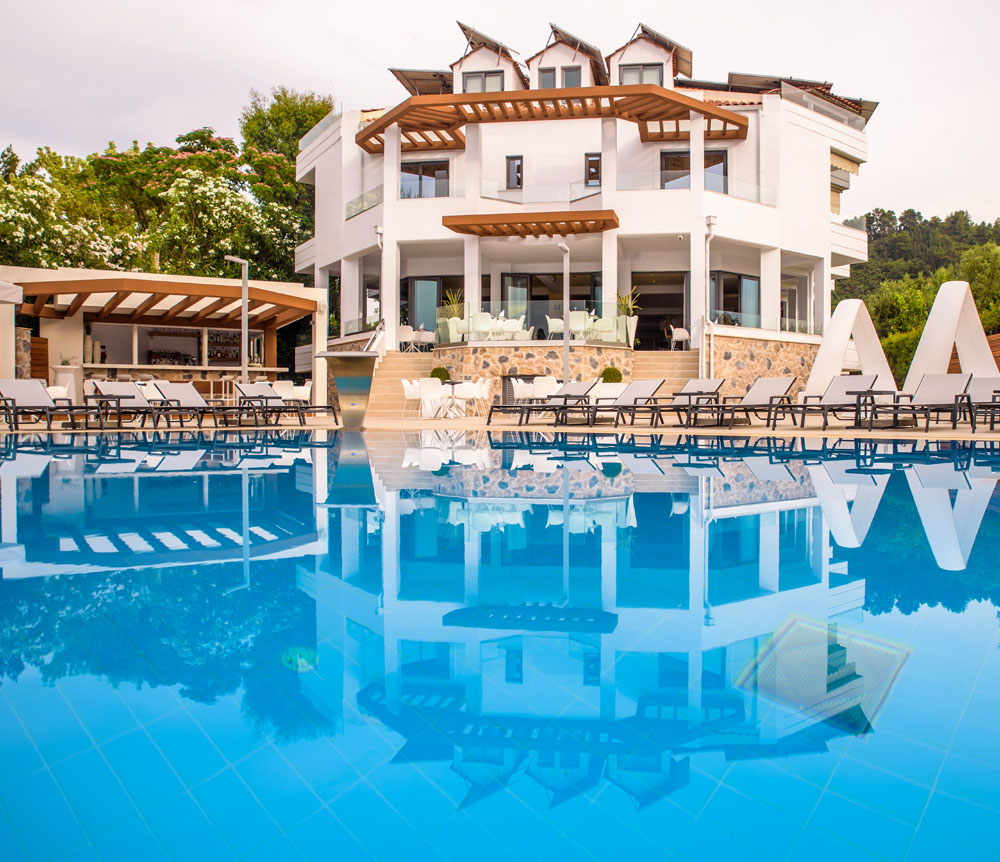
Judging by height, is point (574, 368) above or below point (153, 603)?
above

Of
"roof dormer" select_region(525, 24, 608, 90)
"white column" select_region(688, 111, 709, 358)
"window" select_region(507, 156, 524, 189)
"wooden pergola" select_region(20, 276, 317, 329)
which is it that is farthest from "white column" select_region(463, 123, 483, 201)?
"white column" select_region(688, 111, 709, 358)

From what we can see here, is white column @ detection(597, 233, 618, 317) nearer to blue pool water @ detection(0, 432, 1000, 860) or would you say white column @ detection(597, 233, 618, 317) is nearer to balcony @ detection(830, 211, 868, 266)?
balcony @ detection(830, 211, 868, 266)

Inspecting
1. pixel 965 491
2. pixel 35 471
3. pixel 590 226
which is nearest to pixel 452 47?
pixel 590 226

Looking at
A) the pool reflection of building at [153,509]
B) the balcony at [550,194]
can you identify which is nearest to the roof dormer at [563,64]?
the balcony at [550,194]

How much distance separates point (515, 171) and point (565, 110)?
3.70 meters

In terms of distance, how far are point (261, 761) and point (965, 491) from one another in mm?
6658

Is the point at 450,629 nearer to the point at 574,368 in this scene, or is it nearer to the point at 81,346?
the point at 574,368

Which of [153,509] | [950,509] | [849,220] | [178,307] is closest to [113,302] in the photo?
[178,307]

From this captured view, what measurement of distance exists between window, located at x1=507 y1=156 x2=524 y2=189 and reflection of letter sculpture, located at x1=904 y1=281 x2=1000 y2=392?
1404cm

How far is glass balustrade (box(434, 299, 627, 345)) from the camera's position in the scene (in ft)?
70.6

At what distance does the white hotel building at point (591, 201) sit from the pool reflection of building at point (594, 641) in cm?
1676

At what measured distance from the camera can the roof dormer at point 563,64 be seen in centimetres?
2575

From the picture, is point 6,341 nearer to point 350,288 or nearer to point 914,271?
point 350,288

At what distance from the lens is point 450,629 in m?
2.98
